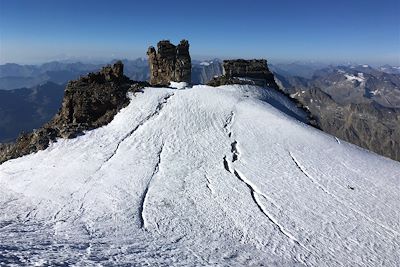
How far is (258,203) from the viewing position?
91.7 ft

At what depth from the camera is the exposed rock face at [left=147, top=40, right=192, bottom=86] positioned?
61250mm

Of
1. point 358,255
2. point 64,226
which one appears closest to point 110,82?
point 64,226

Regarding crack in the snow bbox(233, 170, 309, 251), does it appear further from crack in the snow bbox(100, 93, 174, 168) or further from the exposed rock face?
the exposed rock face

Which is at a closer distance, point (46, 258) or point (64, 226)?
point (46, 258)

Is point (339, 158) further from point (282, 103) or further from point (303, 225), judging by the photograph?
point (282, 103)

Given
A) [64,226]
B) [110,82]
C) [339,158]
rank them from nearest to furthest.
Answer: [64,226] < [339,158] < [110,82]

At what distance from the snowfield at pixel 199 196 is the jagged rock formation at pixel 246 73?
37.1ft

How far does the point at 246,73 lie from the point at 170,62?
1240cm

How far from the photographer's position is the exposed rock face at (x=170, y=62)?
61250 mm

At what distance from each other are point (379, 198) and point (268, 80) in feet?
109

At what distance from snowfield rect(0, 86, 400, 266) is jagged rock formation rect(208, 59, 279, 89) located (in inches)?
445

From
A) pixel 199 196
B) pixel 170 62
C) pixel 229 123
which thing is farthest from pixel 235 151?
pixel 170 62

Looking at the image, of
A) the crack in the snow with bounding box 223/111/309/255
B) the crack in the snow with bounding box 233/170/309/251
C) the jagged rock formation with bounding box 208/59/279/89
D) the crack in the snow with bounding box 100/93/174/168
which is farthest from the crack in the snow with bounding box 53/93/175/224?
the jagged rock formation with bounding box 208/59/279/89

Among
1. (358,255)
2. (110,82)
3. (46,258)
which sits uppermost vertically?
(110,82)
